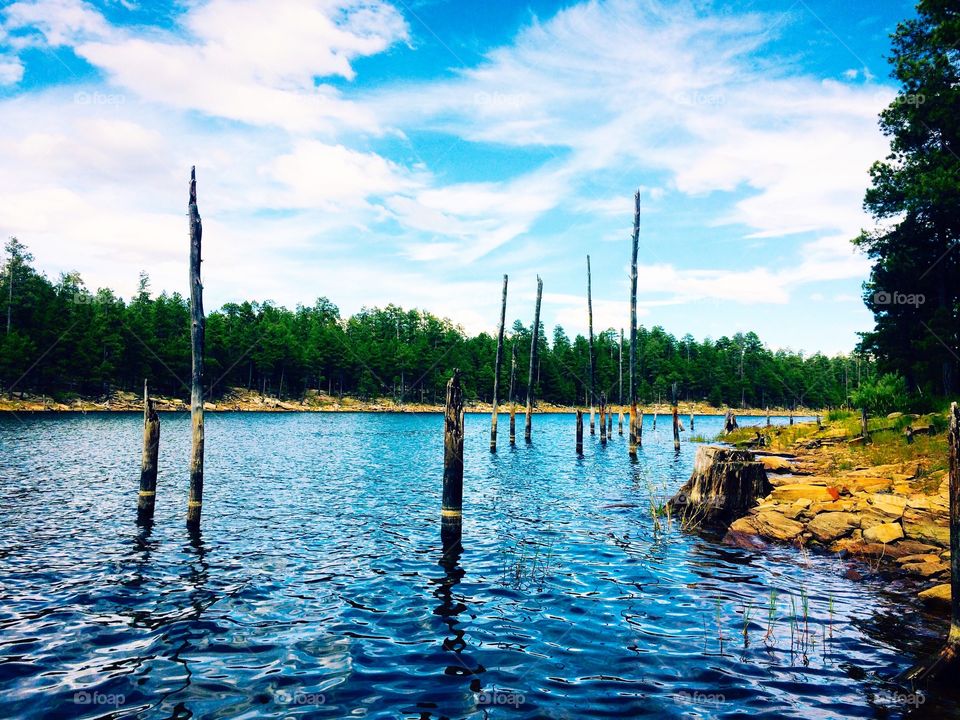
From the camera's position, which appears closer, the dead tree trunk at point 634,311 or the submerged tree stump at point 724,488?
the submerged tree stump at point 724,488

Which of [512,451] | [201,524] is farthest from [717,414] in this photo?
[201,524]

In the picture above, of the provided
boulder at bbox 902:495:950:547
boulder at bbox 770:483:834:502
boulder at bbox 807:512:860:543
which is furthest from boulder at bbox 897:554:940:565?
boulder at bbox 770:483:834:502

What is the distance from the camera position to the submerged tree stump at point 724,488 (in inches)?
674

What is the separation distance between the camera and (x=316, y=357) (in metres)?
121

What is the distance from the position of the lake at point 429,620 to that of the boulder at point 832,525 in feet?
3.62

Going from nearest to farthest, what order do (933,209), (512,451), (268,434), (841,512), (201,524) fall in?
(841,512), (201,524), (933,209), (512,451), (268,434)

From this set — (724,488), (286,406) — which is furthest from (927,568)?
(286,406)

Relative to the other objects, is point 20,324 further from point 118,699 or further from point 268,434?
point 118,699

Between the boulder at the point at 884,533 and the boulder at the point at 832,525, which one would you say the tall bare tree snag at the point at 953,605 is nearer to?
the boulder at the point at 884,533

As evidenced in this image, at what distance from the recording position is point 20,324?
86562mm

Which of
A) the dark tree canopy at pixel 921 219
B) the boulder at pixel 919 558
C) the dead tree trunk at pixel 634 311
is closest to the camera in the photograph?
the boulder at pixel 919 558

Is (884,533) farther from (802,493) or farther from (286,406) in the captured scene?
(286,406)

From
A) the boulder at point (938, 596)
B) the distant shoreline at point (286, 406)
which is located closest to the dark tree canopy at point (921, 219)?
the boulder at point (938, 596)

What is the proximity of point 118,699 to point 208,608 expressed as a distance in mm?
3070
